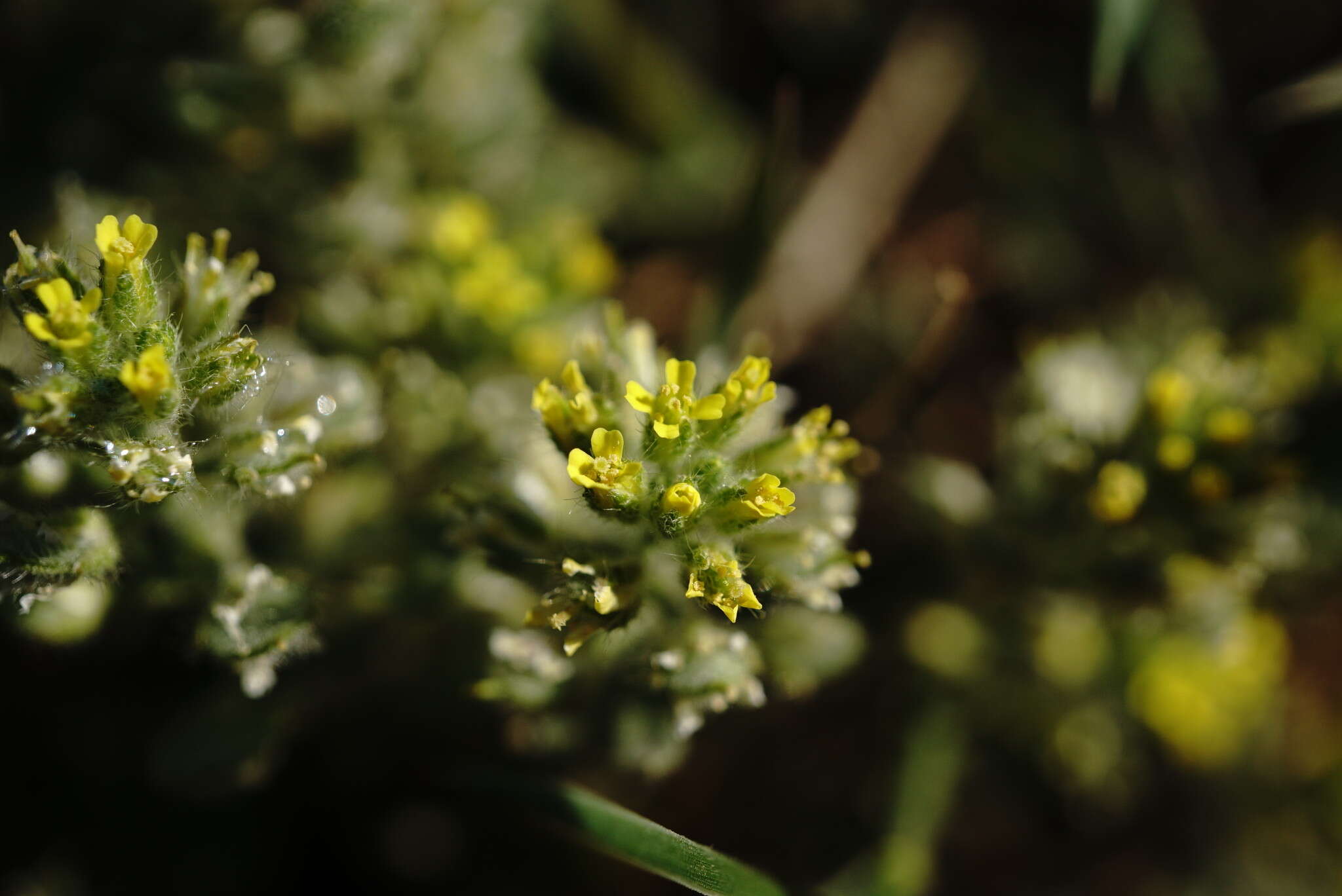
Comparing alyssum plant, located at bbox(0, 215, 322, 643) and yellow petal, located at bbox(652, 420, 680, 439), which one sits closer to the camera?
alyssum plant, located at bbox(0, 215, 322, 643)

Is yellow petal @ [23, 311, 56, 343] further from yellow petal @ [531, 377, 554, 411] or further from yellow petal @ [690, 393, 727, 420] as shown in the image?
yellow petal @ [690, 393, 727, 420]

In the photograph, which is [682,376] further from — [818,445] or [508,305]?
[508,305]

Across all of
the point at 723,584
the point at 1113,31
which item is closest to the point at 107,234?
the point at 723,584

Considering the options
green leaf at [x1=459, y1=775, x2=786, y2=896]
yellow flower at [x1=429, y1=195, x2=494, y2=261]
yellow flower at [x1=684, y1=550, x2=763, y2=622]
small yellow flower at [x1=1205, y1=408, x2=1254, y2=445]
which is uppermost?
small yellow flower at [x1=1205, y1=408, x2=1254, y2=445]

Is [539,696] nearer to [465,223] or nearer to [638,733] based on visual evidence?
[638,733]

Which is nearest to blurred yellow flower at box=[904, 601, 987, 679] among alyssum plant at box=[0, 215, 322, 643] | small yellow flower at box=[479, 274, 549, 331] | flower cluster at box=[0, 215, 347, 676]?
small yellow flower at box=[479, 274, 549, 331]

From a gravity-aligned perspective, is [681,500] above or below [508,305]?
below
